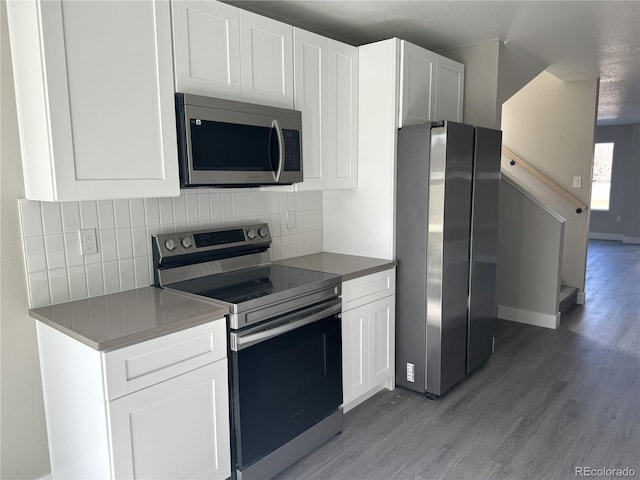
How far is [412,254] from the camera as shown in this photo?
2861mm

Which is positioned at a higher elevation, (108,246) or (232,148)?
(232,148)

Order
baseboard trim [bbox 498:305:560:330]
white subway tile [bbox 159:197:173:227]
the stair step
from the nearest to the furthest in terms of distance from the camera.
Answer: white subway tile [bbox 159:197:173:227] < baseboard trim [bbox 498:305:560:330] < the stair step

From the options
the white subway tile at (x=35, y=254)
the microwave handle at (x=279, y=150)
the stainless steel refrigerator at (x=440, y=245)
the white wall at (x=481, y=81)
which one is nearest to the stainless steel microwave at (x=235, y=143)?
the microwave handle at (x=279, y=150)

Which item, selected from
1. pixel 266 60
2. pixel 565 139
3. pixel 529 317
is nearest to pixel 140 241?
pixel 266 60

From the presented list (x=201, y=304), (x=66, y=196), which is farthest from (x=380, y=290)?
(x=66, y=196)

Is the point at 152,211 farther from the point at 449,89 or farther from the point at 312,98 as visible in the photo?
the point at 449,89

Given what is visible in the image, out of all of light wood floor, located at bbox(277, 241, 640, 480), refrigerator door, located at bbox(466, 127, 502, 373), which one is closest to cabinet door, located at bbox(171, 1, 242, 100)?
refrigerator door, located at bbox(466, 127, 502, 373)

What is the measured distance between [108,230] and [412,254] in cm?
171

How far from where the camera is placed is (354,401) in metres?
2.81

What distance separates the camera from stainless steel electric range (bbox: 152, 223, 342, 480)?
1986mm

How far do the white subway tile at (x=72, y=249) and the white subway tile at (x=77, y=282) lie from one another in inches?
1.1

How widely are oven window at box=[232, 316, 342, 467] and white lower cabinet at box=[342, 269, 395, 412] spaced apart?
154 millimetres

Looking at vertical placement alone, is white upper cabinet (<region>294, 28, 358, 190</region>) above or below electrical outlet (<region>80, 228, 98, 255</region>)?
above

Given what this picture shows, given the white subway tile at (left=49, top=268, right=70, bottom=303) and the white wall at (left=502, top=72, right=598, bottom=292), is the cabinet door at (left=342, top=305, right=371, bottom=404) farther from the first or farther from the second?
the white wall at (left=502, top=72, right=598, bottom=292)
